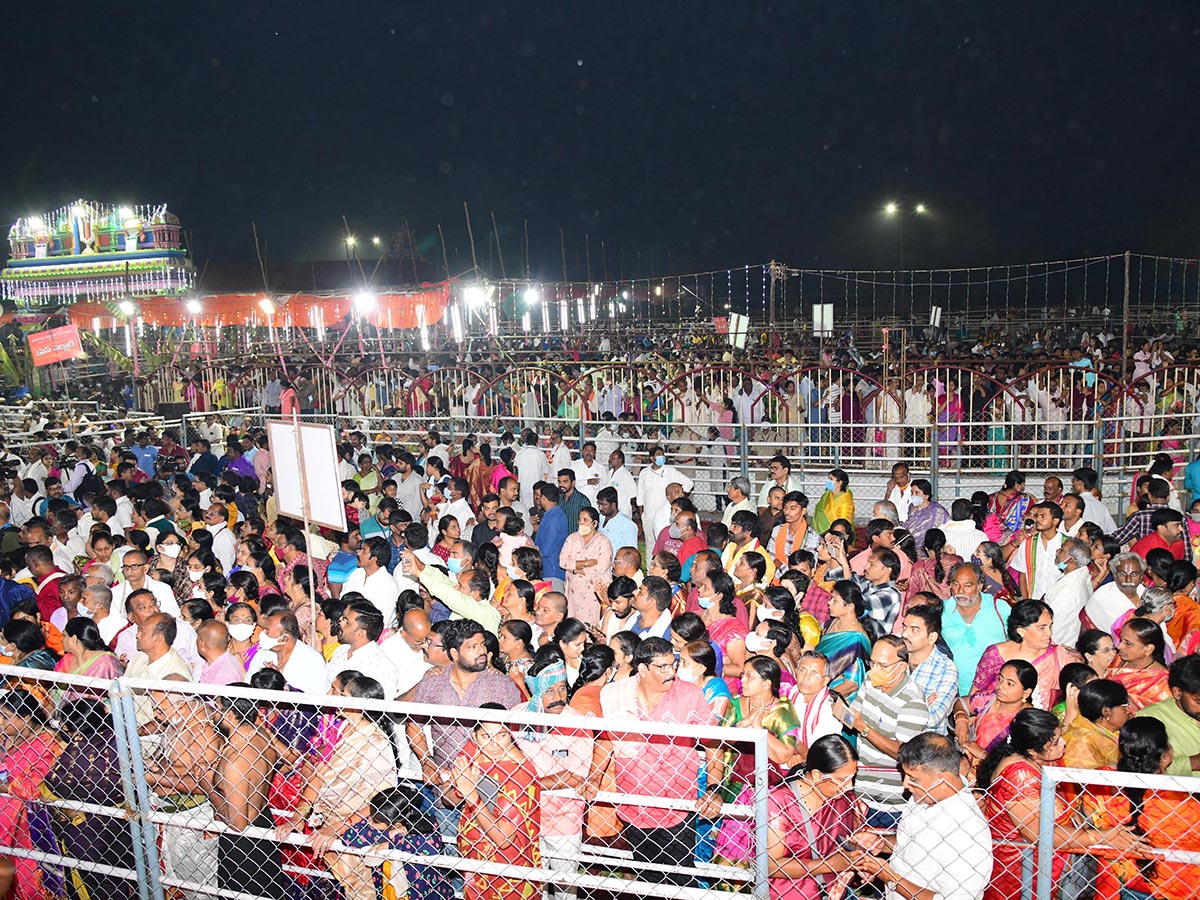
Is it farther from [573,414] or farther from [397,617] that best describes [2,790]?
[573,414]

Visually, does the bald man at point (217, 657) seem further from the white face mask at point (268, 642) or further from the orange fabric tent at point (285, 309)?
the orange fabric tent at point (285, 309)

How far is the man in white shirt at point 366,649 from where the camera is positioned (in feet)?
17.6

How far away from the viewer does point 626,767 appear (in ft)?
13.0

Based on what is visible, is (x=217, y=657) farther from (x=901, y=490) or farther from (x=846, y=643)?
(x=901, y=490)

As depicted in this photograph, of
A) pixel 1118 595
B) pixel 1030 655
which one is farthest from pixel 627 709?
pixel 1118 595

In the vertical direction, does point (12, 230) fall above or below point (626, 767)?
above

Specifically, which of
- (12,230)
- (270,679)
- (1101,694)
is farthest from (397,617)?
(12,230)

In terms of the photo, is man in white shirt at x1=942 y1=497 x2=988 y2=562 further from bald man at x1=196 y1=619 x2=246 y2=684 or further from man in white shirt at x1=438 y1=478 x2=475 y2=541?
bald man at x1=196 y1=619 x2=246 y2=684

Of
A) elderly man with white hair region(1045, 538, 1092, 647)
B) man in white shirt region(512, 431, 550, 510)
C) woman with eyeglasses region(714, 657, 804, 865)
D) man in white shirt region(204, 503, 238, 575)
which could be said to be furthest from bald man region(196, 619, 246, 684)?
man in white shirt region(512, 431, 550, 510)

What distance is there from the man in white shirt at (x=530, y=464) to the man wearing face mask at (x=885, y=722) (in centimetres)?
700

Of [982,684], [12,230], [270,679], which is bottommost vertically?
[982,684]

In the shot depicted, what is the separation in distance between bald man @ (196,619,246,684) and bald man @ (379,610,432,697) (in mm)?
809

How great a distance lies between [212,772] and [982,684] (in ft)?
12.5

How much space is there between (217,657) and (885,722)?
3.62 meters
